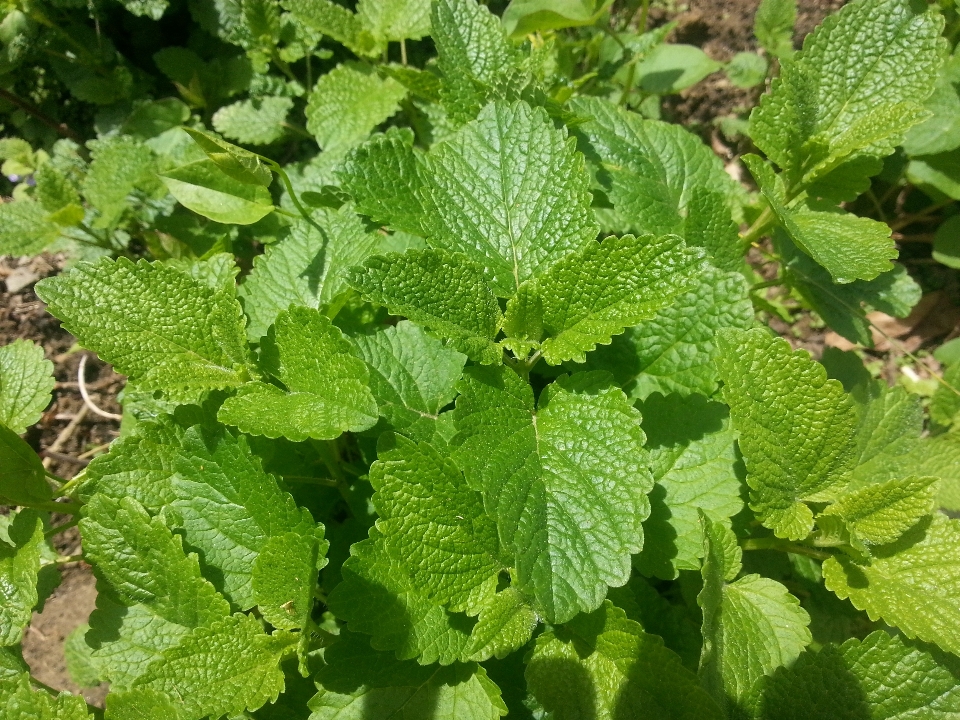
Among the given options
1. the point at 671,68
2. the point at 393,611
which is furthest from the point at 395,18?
the point at 393,611

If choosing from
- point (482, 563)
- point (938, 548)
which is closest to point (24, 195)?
point (482, 563)

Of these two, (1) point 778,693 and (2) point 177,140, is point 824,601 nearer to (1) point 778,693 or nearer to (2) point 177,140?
(1) point 778,693

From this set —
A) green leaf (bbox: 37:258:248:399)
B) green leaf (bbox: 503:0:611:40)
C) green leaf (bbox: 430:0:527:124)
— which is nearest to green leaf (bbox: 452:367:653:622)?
green leaf (bbox: 37:258:248:399)

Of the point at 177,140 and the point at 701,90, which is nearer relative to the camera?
the point at 177,140

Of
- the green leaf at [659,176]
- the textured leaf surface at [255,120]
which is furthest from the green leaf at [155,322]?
Result: the textured leaf surface at [255,120]

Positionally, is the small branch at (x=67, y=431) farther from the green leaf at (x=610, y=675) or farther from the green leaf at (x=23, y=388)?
the green leaf at (x=610, y=675)

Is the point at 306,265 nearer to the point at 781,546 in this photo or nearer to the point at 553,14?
the point at 553,14

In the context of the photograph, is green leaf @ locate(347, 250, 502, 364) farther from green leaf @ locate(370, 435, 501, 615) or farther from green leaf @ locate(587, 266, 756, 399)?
green leaf @ locate(587, 266, 756, 399)
